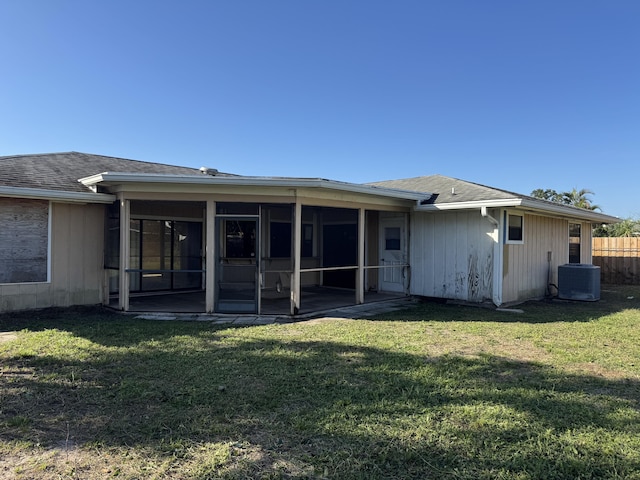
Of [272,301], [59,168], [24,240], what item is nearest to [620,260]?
[272,301]

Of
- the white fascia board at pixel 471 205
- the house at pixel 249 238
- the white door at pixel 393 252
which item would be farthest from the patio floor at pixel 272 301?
the white fascia board at pixel 471 205

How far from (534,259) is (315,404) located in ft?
30.1

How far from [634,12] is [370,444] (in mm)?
12900

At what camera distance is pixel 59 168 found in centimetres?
934

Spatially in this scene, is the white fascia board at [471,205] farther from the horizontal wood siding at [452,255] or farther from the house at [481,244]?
the horizontal wood siding at [452,255]

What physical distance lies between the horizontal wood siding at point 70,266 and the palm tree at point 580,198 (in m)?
26.7

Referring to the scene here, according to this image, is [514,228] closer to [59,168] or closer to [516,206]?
[516,206]

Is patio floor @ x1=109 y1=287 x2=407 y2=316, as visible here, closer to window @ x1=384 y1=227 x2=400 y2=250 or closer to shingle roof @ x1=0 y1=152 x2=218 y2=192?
window @ x1=384 y1=227 x2=400 y2=250

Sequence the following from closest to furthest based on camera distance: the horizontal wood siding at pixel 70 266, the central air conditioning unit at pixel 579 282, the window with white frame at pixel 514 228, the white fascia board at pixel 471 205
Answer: the horizontal wood siding at pixel 70 266 → the white fascia board at pixel 471 205 → the window with white frame at pixel 514 228 → the central air conditioning unit at pixel 579 282

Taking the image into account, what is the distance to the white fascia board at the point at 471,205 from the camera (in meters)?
8.51

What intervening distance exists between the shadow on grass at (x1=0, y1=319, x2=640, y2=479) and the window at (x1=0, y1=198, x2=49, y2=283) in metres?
3.45

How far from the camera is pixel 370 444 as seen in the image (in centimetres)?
284

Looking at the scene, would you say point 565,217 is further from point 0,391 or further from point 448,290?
point 0,391

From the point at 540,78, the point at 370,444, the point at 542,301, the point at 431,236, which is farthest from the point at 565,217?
the point at 370,444
